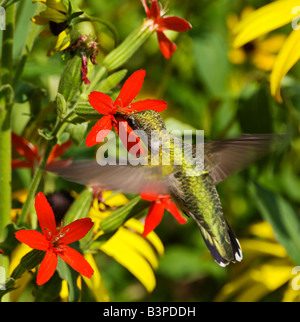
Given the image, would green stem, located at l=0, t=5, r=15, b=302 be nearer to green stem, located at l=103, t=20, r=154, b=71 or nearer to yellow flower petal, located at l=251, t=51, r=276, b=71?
green stem, located at l=103, t=20, r=154, b=71

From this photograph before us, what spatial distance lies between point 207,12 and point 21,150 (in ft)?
4.09

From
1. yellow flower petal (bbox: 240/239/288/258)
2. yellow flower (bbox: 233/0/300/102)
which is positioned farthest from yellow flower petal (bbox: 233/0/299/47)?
yellow flower petal (bbox: 240/239/288/258)

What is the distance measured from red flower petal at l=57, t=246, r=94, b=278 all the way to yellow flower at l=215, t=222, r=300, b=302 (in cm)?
75

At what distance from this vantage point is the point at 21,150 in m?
1.15

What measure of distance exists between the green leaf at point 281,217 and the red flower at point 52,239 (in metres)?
0.55

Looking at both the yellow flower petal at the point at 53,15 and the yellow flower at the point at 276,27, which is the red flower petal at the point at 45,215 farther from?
the yellow flower at the point at 276,27

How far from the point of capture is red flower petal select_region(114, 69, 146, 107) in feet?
Answer: 2.82

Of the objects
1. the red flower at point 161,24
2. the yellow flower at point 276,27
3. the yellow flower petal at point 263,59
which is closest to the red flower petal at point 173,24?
the red flower at point 161,24

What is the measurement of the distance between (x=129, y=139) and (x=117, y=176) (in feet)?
0.21

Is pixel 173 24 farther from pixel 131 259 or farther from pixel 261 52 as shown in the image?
pixel 261 52

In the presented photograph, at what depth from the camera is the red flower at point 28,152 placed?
114 centimetres

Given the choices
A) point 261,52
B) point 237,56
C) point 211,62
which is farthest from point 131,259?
point 261,52

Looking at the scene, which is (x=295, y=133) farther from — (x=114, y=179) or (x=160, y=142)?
(x=114, y=179)
